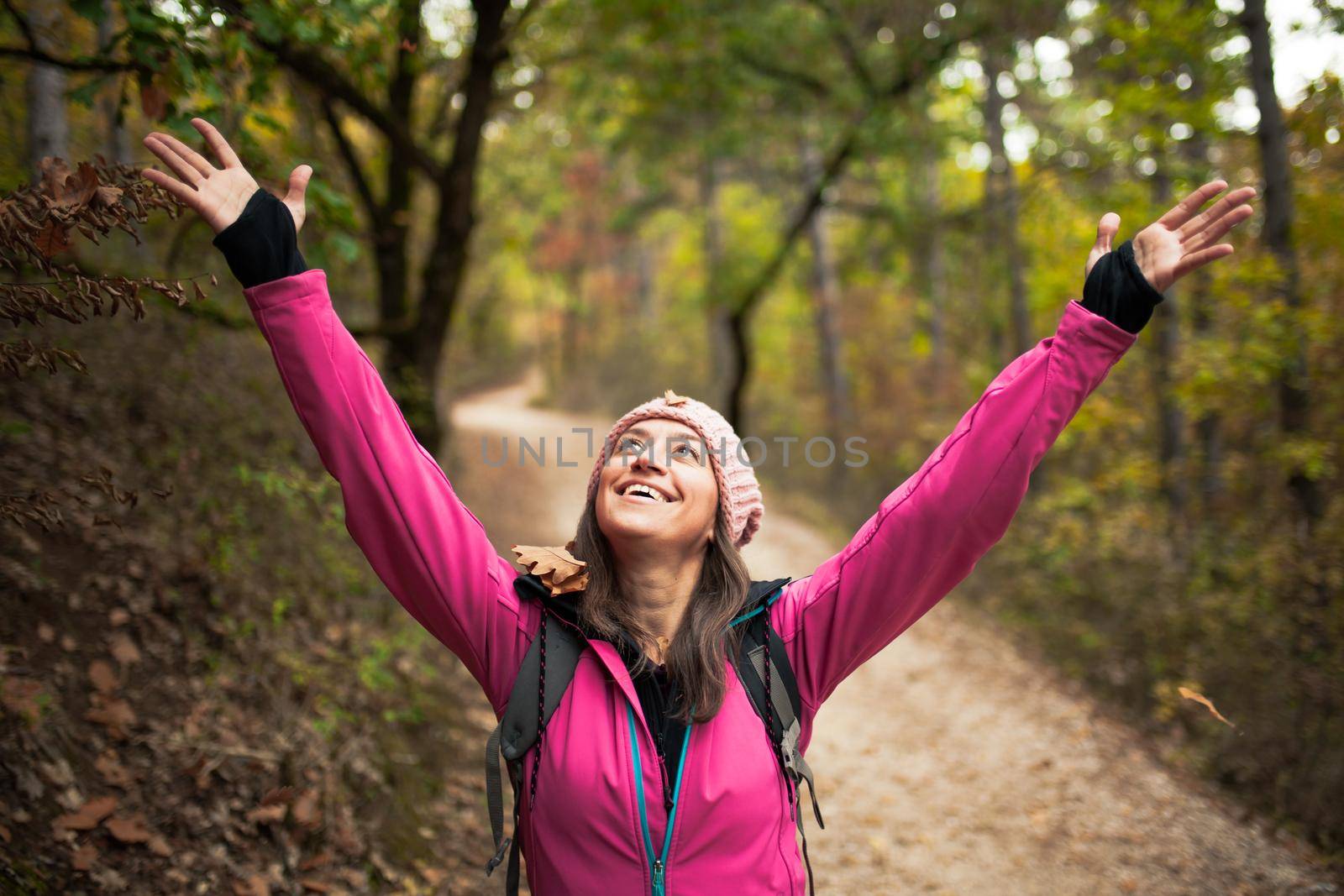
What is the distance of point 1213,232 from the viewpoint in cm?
187

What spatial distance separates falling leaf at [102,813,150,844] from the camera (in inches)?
122

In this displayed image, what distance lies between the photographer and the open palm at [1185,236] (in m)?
1.84

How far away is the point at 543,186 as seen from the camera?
61.3ft

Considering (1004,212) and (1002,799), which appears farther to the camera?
(1004,212)

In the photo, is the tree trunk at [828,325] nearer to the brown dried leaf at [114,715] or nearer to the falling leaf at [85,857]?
the brown dried leaf at [114,715]

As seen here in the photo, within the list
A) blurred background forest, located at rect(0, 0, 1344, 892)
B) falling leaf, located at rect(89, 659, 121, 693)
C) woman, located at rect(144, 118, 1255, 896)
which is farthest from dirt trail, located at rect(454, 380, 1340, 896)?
falling leaf, located at rect(89, 659, 121, 693)

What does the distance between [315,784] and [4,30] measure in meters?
5.67

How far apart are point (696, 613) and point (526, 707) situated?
49 centimetres

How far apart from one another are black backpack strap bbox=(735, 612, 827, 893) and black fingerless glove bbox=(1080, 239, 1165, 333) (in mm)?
1130

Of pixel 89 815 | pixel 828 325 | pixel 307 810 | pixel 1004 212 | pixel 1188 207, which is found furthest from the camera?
pixel 828 325

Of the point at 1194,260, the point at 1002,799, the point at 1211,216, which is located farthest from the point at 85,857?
the point at 1002,799

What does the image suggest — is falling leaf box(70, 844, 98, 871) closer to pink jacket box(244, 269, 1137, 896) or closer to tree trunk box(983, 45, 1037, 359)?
pink jacket box(244, 269, 1137, 896)

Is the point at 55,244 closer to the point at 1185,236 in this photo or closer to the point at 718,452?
the point at 718,452

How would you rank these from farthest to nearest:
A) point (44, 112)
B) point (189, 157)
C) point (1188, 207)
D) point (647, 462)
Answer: point (44, 112)
point (647, 462)
point (1188, 207)
point (189, 157)
